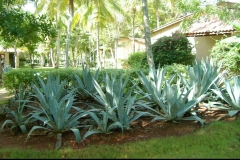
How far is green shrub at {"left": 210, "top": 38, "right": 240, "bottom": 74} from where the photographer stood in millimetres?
10520

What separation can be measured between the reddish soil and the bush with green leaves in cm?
786

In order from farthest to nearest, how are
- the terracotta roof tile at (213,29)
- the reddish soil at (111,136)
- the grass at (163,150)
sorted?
the terracotta roof tile at (213,29), the reddish soil at (111,136), the grass at (163,150)

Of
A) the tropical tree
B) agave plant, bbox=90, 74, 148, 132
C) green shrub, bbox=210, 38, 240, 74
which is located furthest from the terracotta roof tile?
the tropical tree

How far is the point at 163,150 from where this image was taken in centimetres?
386

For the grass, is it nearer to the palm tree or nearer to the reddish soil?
the reddish soil

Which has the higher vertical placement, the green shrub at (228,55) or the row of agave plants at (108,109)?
the green shrub at (228,55)

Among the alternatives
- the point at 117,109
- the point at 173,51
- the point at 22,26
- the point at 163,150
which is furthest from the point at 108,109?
the point at 173,51

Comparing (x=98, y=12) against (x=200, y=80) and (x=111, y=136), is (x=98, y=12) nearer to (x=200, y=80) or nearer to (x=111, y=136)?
(x=200, y=80)

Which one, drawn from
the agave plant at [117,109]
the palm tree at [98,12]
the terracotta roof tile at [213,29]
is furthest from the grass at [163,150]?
the palm tree at [98,12]

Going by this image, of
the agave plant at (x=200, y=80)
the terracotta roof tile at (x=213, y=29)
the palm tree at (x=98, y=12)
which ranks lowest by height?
the agave plant at (x=200, y=80)

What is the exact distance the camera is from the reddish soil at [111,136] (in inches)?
165

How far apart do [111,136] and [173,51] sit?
9261 millimetres

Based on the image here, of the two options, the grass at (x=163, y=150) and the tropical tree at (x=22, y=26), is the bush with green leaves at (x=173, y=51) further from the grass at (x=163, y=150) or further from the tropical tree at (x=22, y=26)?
the grass at (x=163, y=150)

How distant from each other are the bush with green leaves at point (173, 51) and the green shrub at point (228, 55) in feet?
5.21
